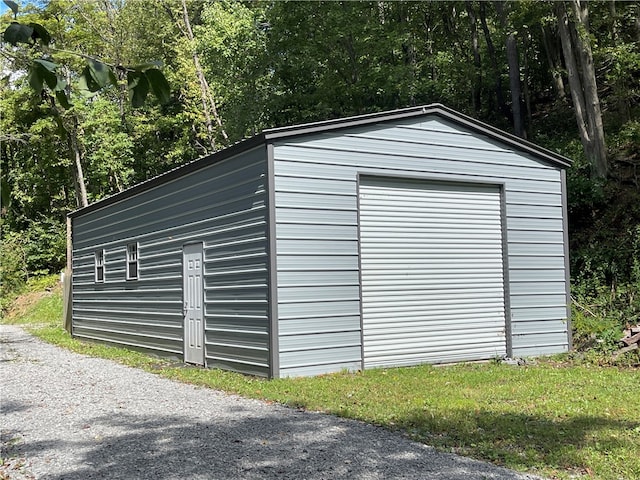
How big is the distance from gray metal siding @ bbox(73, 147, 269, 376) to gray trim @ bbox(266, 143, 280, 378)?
16 centimetres

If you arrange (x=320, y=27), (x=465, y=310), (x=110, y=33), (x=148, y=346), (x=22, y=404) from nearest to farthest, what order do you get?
1. (x=22, y=404)
2. (x=465, y=310)
3. (x=148, y=346)
4. (x=320, y=27)
5. (x=110, y=33)

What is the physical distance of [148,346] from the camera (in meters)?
12.8

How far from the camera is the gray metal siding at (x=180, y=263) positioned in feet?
30.3

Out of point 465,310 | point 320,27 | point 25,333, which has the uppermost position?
point 320,27

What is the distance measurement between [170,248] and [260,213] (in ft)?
10.9

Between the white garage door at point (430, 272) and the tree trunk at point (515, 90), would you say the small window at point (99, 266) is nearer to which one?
the white garage door at point (430, 272)

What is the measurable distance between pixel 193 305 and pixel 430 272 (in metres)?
4.04

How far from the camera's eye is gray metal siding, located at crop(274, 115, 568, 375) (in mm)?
8984

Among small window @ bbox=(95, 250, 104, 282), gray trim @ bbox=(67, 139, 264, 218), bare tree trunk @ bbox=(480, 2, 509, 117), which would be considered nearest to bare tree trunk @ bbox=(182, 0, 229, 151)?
bare tree trunk @ bbox=(480, 2, 509, 117)

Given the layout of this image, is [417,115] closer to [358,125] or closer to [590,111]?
[358,125]

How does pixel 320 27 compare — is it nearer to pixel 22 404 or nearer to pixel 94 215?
pixel 94 215

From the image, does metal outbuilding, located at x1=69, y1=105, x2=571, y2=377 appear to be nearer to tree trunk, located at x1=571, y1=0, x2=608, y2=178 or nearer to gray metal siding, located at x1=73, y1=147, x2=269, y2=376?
gray metal siding, located at x1=73, y1=147, x2=269, y2=376

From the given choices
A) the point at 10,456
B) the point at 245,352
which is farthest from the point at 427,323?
the point at 10,456

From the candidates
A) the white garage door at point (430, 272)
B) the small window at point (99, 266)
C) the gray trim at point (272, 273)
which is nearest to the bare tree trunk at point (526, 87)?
the white garage door at point (430, 272)
